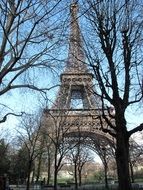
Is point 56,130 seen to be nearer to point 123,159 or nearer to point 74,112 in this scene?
point 74,112

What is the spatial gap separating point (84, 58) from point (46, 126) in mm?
27950

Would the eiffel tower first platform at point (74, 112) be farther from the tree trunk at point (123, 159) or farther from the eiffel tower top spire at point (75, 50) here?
the tree trunk at point (123, 159)

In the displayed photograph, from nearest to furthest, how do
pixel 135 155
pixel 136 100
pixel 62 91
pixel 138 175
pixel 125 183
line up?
pixel 125 183 < pixel 136 100 < pixel 62 91 < pixel 135 155 < pixel 138 175

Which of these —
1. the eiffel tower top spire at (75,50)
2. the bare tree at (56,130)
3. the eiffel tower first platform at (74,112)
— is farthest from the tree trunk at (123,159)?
the bare tree at (56,130)

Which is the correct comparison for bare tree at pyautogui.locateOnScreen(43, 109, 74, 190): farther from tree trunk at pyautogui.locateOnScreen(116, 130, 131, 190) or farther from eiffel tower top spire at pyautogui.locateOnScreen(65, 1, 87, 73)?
tree trunk at pyautogui.locateOnScreen(116, 130, 131, 190)

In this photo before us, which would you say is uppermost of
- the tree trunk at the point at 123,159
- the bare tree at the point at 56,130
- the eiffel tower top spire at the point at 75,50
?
the bare tree at the point at 56,130

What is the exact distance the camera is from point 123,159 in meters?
16.5

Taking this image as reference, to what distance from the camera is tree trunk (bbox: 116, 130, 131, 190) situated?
53.7 feet

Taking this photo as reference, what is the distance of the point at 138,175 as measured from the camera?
93.7m

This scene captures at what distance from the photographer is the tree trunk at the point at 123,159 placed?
16359mm

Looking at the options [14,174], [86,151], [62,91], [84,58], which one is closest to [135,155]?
[86,151]

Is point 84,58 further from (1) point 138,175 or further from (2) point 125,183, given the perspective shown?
(1) point 138,175

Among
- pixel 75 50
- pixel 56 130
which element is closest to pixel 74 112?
pixel 56 130

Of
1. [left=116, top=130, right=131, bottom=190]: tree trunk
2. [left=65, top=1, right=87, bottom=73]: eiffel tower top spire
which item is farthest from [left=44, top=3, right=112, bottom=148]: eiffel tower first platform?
[left=116, top=130, right=131, bottom=190]: tree trunk
